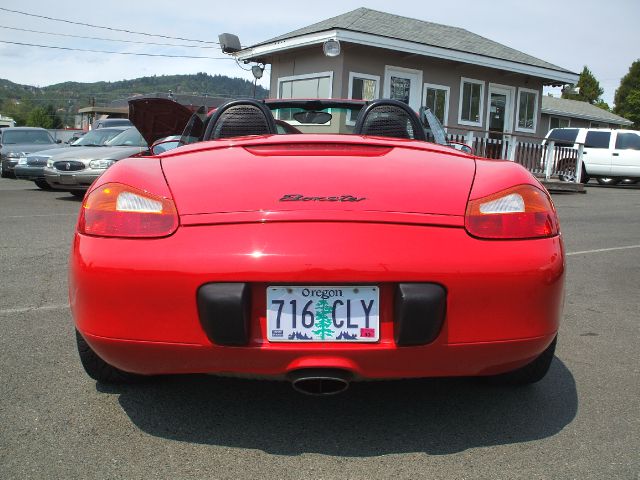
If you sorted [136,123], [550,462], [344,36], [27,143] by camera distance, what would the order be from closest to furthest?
[550,462]
[136,123]
[344,36]
[27,143]

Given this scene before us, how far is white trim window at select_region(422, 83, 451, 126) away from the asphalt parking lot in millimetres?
14905

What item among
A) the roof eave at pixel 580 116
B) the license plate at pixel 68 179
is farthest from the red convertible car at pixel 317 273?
the roof eave at pixel 580 116

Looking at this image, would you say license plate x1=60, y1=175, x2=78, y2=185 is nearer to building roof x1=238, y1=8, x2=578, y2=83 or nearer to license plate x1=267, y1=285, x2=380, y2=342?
building roof x1=238, y1=8, x2=578, y2=83

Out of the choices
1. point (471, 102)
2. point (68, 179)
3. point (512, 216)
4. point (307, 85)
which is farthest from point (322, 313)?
point (471, 102)

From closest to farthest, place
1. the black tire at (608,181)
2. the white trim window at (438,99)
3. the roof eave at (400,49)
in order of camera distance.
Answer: the roof eave at (400,49) → the white trim window at (438,99) → the black tire at (608,181)

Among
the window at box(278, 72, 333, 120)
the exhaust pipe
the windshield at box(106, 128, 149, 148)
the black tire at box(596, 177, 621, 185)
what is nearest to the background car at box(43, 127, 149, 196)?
the windshield at box(106, 128, 149, 148)

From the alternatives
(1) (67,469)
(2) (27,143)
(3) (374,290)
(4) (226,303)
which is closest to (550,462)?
(3) (374,290)

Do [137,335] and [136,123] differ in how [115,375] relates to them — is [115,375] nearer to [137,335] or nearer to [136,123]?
[137,335]

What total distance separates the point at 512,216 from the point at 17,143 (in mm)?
18738

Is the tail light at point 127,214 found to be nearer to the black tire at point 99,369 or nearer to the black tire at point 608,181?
the black tire at point 99,369

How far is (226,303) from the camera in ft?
6.44

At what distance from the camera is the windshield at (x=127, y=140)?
12.0 meters

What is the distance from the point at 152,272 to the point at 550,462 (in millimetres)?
1424

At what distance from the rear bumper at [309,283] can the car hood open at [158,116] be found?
Result: 6.31 feet
